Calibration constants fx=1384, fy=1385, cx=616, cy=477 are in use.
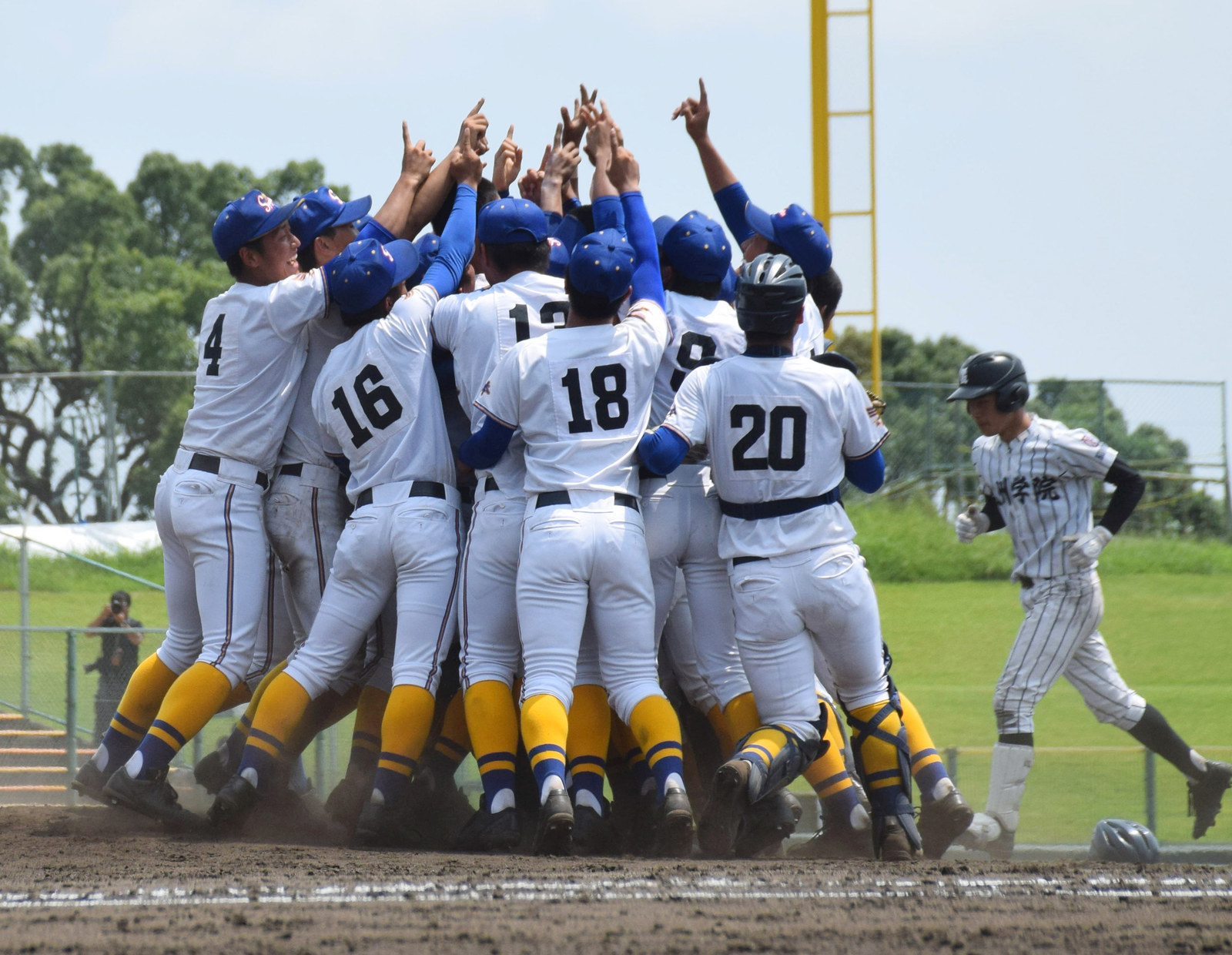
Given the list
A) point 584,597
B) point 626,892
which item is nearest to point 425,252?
point 584,597

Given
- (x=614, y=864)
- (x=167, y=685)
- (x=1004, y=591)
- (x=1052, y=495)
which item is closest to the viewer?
(x=614, y=864)

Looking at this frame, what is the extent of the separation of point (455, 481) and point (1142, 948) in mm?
3059

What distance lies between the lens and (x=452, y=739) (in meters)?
5.61

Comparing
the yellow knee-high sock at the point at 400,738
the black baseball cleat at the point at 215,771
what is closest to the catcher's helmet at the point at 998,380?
the yellow knee-high sock at the point at 400,738

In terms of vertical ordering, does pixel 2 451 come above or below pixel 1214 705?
above

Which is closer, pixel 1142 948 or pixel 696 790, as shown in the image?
pixel 1142 948

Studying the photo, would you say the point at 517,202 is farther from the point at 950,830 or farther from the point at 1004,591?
the point at 1004,591

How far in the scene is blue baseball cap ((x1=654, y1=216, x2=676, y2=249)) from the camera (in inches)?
229

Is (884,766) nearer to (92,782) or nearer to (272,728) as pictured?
(272,728)

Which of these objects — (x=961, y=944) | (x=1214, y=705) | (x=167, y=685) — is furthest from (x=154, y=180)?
(x=961, y=944)

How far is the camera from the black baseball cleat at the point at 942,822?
5016 mm

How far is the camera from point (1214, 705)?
12.5 meters

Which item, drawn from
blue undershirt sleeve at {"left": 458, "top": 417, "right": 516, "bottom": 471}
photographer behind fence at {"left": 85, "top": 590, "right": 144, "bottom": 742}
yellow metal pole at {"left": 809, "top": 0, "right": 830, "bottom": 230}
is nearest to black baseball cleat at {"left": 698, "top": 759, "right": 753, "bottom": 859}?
blue undershirt sleeve at {"left": 458, "top": 417, "right": 516, "bottom": 471}

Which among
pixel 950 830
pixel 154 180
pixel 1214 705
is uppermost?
pixel 154 180
